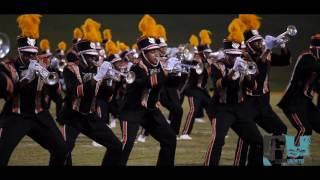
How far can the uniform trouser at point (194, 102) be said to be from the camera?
10.5 meters

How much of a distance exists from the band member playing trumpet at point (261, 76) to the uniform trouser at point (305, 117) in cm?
43

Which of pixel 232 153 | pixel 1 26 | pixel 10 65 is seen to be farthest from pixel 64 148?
pixel 1 26

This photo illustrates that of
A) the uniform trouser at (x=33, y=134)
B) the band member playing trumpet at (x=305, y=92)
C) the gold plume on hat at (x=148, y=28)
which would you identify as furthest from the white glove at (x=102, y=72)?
the band member playing trumpet at (x=305, y=92)

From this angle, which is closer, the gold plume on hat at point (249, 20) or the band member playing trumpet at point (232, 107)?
the band member playing trumpet at point (232, 107)

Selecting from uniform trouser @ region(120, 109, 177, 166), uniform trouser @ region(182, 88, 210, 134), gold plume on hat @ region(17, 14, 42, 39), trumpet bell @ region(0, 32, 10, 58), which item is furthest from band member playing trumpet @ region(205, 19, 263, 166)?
uniform trouser @ region(182, 88, 210, 134)

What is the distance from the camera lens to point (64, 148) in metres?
6.30

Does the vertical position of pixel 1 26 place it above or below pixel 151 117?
above

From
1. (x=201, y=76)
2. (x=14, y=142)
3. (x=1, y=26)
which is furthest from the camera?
(x=1, y=26)

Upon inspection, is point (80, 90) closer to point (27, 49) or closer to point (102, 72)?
point (102, 72)

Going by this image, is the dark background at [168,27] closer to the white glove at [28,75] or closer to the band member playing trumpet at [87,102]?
the band member playing trumpet at [87,102]

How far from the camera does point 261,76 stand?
7.57 m

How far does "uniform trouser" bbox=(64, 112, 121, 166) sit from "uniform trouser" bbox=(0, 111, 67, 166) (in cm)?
37
